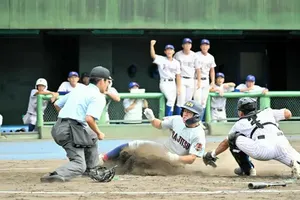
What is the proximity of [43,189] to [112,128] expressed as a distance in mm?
7376

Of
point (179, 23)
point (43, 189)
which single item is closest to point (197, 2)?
point (179, 23)

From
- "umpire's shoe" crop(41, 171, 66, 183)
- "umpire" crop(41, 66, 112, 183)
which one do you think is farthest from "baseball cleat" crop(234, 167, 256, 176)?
"umpire's shoe" crop(41, 171, 66, 183)

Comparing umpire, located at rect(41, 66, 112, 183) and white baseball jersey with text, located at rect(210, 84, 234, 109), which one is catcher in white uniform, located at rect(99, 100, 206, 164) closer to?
umpire, located at rect(41, 66, 112, 183)

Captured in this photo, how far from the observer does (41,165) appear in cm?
1175

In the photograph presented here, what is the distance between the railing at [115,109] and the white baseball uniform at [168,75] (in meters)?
0.16

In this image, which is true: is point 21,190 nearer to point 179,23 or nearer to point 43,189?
point 43,189

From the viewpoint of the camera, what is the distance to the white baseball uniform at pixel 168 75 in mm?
15586

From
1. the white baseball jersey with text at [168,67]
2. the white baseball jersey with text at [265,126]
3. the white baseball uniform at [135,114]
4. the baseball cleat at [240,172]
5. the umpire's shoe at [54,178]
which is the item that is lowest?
the baseball cleat at [240,172]

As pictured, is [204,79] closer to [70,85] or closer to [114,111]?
[114,111]

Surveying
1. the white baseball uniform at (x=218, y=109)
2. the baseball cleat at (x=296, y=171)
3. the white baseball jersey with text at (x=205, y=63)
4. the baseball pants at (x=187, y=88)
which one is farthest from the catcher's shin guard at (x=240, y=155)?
the white baseball jersey with text at (x=205, y=63)

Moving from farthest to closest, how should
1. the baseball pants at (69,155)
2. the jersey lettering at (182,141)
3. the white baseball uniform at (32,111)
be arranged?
the white baseball uniform at (32,111)
the jersey lettering at (182,141)
the baseball pants at (69,155)

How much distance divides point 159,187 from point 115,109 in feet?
23.5

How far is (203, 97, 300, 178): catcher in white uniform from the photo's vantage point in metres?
9.41

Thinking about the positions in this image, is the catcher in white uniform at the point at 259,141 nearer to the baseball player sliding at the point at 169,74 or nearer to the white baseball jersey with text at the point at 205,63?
the baseball player sliding at the point at 169,74
